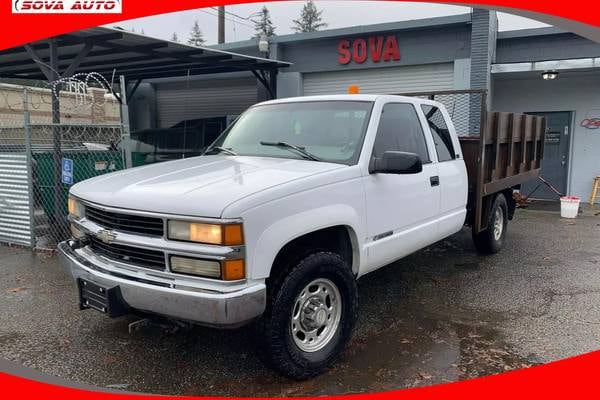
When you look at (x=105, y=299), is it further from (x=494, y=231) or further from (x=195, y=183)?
(x=494, y=231)

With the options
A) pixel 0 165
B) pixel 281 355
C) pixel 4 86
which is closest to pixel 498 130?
pixel 281 355

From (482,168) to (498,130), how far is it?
0.72 meters

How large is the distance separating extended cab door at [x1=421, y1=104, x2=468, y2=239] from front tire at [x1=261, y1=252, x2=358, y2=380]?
1.83 metres

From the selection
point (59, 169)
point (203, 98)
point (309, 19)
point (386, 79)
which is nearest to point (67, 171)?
point (59, 169)

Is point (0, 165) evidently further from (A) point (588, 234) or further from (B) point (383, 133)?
(A) point (588, 234)

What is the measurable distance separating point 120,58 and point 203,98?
470 centimetres

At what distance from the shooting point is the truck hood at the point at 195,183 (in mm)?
3037

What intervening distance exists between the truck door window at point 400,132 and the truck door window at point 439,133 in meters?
0.29

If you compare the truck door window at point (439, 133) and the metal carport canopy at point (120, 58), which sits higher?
the metal carport canopy at point (120, 58)

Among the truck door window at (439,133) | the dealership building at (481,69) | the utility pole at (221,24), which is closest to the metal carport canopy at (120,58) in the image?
the dealership building at (481,69)

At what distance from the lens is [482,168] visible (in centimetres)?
585

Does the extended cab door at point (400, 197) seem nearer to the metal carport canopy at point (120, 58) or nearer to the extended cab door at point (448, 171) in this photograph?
the extended cab door at point (448, 171)

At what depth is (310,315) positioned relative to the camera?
351 cm

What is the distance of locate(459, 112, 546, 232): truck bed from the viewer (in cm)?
591
